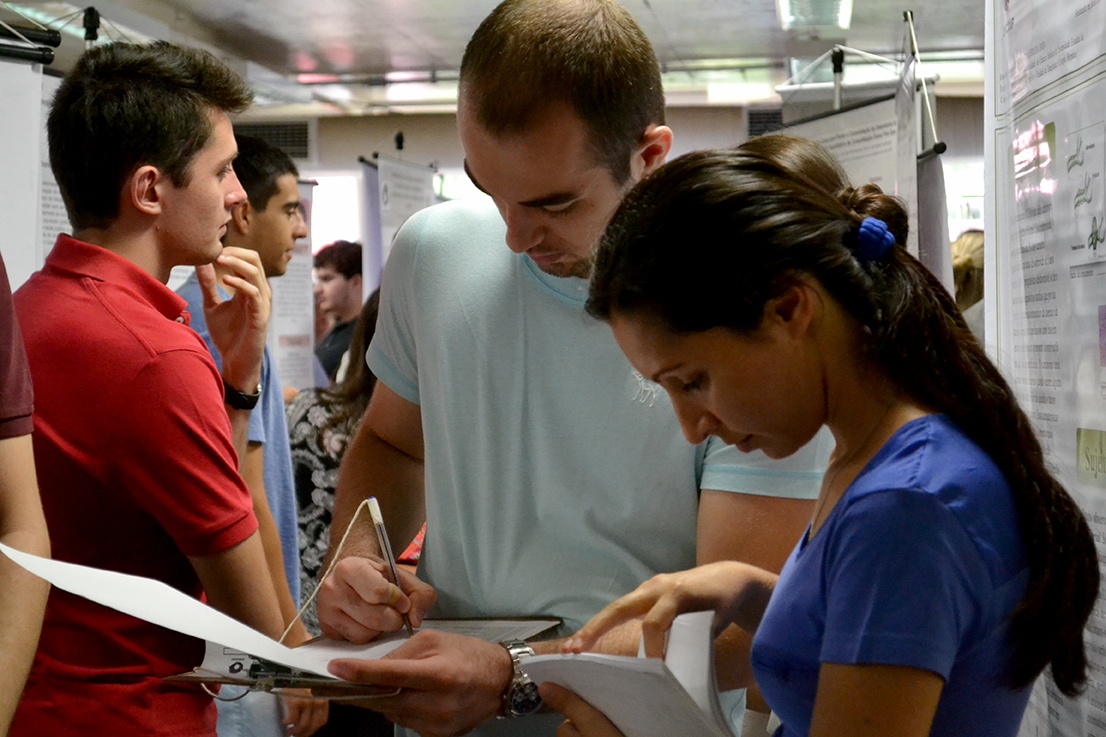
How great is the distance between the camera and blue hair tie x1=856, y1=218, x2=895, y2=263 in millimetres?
1033

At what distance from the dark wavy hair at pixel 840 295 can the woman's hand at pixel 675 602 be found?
30cm

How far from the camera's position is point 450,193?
400 inches

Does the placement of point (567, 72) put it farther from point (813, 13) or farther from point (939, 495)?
point (813, 13)

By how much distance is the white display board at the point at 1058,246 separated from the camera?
4.75 ft

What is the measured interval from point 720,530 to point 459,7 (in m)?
6.14

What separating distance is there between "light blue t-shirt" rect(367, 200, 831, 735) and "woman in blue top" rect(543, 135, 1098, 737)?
0.91 feet

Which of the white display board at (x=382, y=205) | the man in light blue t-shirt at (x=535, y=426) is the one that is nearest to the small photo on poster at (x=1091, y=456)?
the man in light blue t-shirt at (x=535, y=426)

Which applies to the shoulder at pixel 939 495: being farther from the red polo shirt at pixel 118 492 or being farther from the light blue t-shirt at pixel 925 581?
the red polo shirt at pixel 118 492

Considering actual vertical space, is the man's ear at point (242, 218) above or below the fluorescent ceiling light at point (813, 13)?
below

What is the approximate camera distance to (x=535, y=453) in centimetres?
150

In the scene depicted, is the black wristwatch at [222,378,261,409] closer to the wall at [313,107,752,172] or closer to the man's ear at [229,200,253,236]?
the man's ear at [229,200,253,236]

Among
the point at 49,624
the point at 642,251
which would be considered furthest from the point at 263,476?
the point at 642,251

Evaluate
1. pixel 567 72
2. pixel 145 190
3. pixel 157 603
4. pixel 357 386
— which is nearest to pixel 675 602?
pixel 157 603

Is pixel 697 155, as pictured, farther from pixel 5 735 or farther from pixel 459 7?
pixel 459 7
